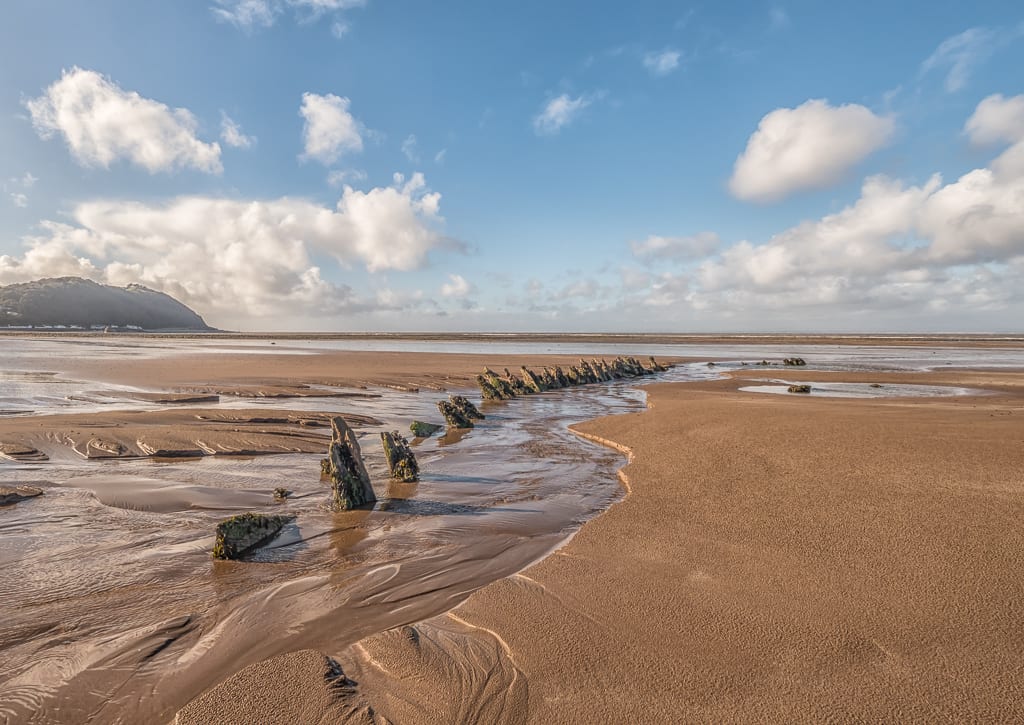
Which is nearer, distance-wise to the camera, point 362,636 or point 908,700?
point 908,700

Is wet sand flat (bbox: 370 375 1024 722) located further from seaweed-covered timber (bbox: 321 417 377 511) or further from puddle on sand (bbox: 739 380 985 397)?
puddle on sand (bbox: 739 380 985 397)

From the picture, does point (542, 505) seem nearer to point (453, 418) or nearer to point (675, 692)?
point (675, 692)

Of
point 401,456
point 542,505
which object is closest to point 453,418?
point 401,456

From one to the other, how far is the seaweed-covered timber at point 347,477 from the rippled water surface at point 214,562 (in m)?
0.24

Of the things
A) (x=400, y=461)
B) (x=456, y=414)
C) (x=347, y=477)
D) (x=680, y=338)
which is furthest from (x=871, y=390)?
(x=680, y=338)

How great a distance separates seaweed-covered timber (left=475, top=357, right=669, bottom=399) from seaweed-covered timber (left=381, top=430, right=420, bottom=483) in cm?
504

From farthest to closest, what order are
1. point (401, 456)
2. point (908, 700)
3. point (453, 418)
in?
point (453, 418), point (401, 456), point (908, 700)

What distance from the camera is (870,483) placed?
7.33 m

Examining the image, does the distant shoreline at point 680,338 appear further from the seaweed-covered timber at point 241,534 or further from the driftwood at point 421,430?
the seaweed-covered timber at point 241,534

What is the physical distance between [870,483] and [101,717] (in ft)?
29.8

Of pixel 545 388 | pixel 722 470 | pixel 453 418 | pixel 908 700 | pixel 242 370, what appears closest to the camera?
pixel 908 700

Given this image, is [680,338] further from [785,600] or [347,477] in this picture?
[785,600]

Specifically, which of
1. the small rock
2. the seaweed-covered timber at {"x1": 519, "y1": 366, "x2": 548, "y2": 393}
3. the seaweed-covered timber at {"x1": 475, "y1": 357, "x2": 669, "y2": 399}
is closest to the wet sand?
the small rock

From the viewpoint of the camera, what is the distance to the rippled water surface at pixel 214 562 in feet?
12.0
